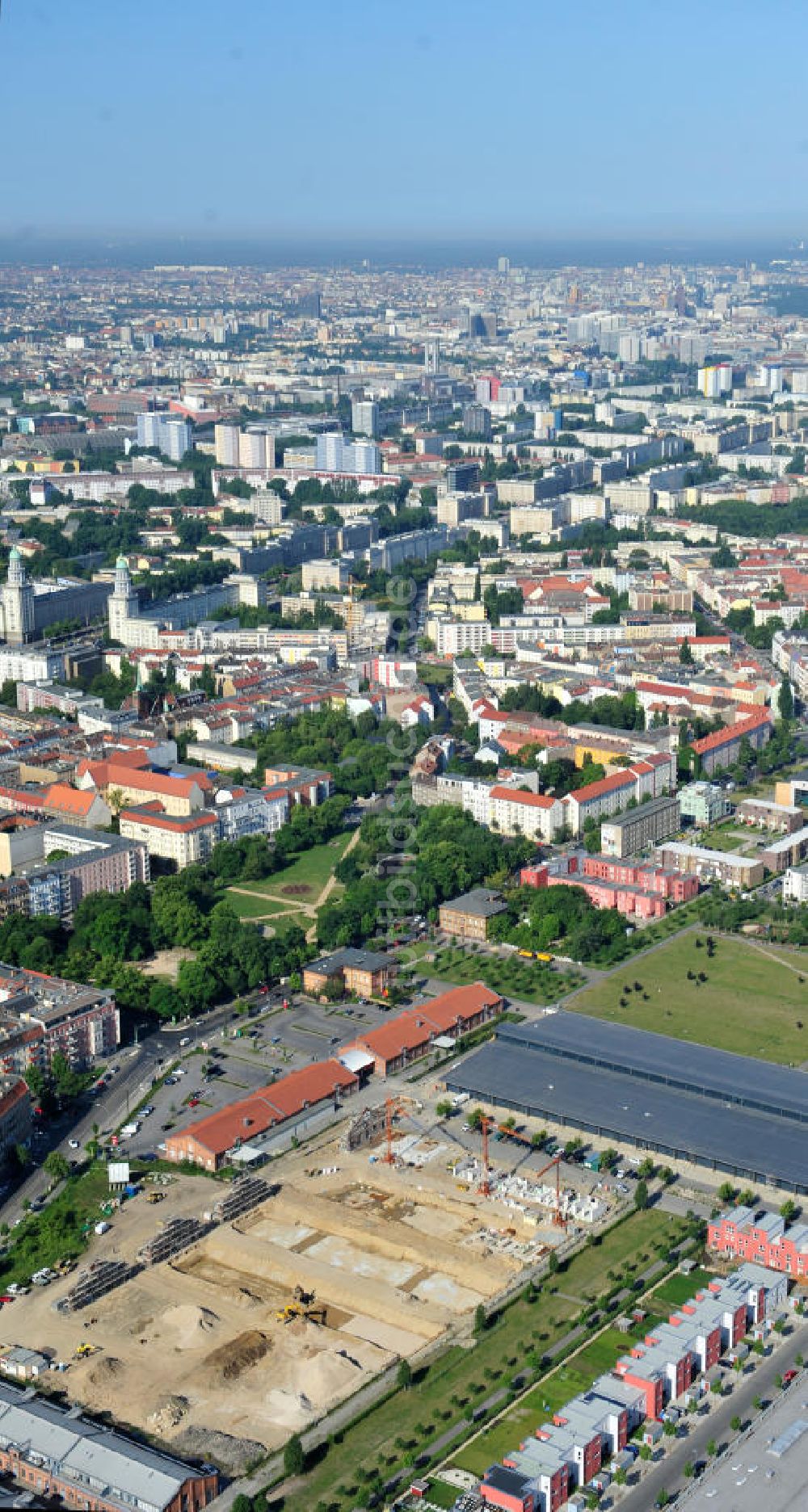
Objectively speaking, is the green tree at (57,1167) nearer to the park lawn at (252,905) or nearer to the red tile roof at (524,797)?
the park lawn at (252,905)

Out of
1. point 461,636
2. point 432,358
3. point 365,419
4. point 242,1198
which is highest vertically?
point 432,358

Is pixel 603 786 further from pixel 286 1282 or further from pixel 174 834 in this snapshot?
pixel 286 1282

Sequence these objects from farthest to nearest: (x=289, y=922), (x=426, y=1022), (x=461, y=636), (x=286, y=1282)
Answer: (x=461, y=636) < (x=289, y=922) < (x=426, y=1022) < (x=286, y=1282)

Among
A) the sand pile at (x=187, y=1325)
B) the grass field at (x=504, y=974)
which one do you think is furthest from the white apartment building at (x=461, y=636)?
the sand pile at (x=187, y=1325)

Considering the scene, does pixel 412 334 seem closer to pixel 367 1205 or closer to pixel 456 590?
pixel 456 590

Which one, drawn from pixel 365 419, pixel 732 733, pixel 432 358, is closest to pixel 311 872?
pixel 732 733

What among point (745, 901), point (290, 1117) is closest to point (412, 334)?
point (745, 901)
